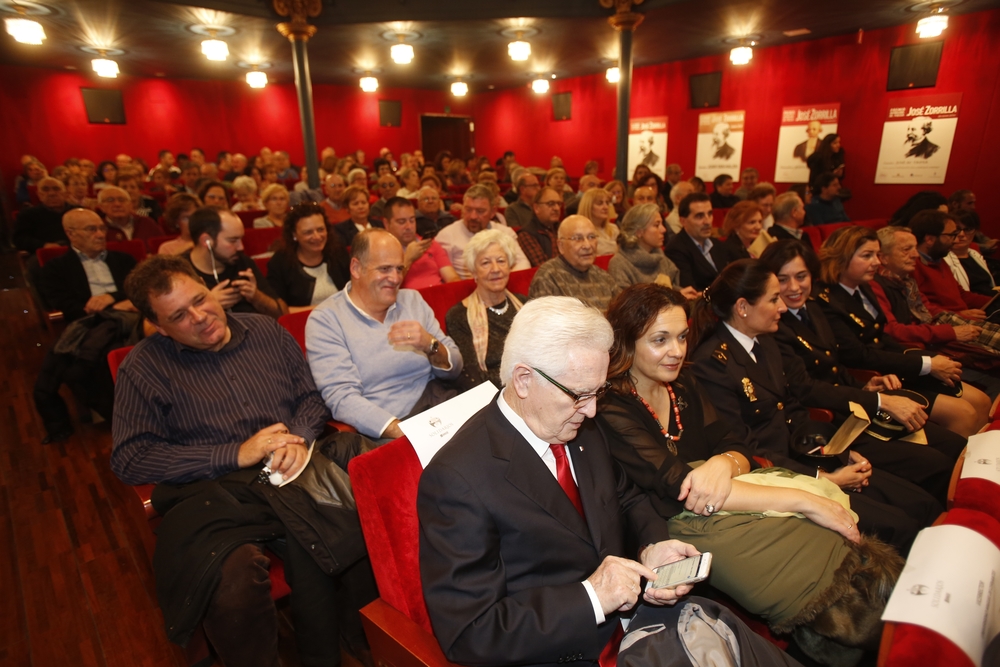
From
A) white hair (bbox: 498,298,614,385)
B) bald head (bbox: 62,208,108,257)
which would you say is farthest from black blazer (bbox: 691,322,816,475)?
bald head (bbox: 62,208,108,257)

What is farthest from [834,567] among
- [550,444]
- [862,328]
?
[862,328]

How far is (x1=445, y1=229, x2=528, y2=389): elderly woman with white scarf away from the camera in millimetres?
2646

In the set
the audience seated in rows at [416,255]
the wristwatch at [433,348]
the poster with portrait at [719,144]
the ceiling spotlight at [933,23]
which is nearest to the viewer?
the wristwatch at [433,348]

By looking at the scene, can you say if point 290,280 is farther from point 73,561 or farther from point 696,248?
point 696,248

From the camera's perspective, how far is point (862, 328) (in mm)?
3123

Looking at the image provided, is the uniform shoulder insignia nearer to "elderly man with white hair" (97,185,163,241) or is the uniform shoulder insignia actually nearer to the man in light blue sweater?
the man in light blue sweater

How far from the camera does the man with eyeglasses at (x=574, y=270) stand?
10.3ft

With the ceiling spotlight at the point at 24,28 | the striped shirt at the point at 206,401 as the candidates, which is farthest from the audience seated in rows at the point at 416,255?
the ceiling spotlight at the point at 24,28

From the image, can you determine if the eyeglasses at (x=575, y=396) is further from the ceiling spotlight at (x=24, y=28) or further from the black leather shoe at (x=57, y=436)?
the ceiling spotlight at (x=24, y=28)

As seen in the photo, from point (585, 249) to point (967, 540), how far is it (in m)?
2.30

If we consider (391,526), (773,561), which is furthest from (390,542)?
(773,561)

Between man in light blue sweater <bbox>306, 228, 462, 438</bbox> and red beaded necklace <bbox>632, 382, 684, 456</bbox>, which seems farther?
man in light blue sweater <bbox>306, 228, 462, 438</bbox>

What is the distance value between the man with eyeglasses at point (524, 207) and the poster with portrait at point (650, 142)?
645 centimetres

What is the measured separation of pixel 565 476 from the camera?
139 centimetres
